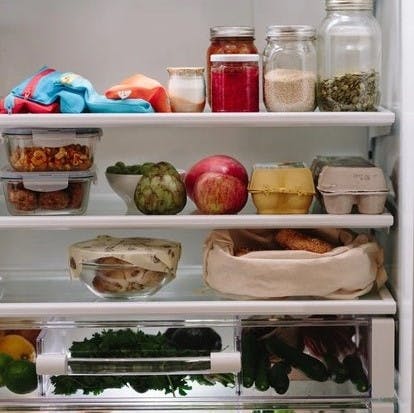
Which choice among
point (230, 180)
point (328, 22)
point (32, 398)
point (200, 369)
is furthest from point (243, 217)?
point (32, 398)

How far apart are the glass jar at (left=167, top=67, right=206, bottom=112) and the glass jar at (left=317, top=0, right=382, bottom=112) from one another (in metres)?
0.27

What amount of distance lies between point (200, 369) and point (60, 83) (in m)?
0.70

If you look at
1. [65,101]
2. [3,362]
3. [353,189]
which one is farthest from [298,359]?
[65,101]

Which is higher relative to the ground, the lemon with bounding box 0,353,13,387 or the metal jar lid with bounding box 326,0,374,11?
the metal jar lid with bounding box 326,0,374,11

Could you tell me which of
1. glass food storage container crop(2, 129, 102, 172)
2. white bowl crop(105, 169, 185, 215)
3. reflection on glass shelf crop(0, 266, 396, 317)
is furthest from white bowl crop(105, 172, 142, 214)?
reflection on glass shelf crop(0, 266, 396, 317)

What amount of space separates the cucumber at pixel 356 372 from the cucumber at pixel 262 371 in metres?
0.18

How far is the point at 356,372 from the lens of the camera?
2.11 metres

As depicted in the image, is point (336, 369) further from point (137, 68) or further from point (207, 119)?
point (137, 68)

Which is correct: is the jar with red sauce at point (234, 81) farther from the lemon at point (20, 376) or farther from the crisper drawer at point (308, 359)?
the lemon at point (20, 376)

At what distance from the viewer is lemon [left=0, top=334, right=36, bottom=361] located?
84.7 inches

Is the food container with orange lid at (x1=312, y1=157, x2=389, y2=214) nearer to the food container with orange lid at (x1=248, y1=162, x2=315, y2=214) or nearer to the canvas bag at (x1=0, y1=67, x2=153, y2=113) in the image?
the food container with orange lid at (x1=248, y1=162, x2=315, y2=214)

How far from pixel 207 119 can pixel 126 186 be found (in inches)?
11.5

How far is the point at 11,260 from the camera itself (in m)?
2.47

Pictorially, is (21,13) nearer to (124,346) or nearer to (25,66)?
(25,66)
